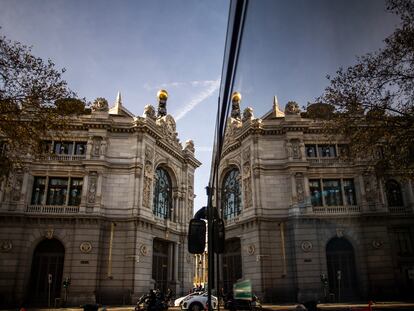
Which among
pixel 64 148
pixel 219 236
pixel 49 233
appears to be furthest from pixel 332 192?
pixel 64 148

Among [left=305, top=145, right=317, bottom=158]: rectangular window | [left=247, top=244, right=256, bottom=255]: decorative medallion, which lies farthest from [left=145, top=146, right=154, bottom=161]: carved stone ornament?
[left=305, top=145, right=317, bottom=158]: rectangular window

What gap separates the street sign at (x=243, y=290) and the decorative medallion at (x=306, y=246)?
957mm

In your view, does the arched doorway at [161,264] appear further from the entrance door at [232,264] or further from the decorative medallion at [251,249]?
the decorative medallion at [251,249]

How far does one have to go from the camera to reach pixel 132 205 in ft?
100

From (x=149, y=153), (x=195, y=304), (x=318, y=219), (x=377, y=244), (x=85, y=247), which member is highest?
(x=149, y=153)

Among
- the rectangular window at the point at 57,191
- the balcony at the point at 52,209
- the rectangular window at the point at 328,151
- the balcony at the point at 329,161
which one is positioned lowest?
the balcony at the point at 329,161

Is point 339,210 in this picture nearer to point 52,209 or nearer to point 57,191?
point 52,209

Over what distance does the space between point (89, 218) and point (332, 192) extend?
2936 cm

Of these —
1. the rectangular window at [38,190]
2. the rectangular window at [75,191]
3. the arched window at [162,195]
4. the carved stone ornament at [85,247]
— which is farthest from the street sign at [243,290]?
the arched window at [162,195]

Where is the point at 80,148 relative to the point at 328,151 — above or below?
above

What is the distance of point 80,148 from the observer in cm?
3097

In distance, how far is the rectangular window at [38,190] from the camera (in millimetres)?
28922

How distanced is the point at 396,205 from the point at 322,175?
513mm

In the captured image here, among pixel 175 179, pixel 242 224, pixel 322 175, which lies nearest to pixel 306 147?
pixel 322 175
